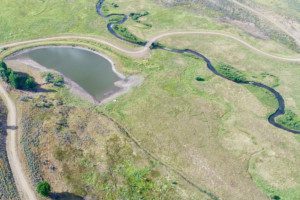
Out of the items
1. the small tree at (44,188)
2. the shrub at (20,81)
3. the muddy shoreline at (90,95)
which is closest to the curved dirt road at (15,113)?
the small tree at (44,188)

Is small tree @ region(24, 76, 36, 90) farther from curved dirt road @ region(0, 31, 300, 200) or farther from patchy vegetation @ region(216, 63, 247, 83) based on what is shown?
patchy vegetation @ region(216, 63, 247, 83)

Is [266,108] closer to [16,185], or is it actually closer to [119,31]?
[119,31]

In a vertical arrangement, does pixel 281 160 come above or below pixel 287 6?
below

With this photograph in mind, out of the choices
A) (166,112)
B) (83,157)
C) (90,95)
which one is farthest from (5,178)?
(166,112)

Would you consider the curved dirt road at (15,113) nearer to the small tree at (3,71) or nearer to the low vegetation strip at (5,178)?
the low vegetation strip at (5,178)

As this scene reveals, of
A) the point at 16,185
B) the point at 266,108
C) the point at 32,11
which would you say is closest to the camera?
the point at 16,185

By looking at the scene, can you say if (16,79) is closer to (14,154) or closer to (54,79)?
(54,79)

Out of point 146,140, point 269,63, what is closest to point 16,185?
point 146,140
